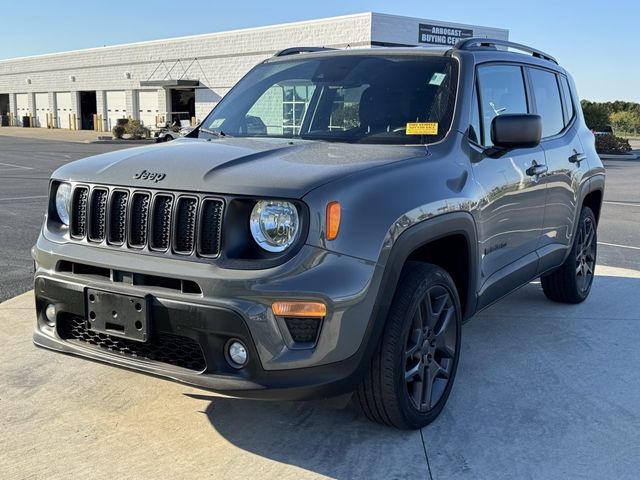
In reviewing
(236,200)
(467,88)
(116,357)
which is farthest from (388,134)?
(116,357)

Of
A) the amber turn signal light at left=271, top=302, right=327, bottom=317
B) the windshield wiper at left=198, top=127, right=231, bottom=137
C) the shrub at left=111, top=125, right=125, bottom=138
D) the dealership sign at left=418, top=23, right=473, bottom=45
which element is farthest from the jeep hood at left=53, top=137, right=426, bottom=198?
the shrub at left=111, top=125, right=125, bottom=138

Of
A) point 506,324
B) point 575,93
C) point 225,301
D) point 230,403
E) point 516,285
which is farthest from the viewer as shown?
point 575,93

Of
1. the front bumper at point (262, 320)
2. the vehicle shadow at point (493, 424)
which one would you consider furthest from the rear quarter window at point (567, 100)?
the front bumper at point (262, 320)

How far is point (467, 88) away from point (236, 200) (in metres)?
1.74

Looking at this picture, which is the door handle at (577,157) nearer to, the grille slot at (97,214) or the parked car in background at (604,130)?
the grille slot at (97,214)

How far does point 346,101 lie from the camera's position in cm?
411

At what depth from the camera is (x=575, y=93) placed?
575 cm

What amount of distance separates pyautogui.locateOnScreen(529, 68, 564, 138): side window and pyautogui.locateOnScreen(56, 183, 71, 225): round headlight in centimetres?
323

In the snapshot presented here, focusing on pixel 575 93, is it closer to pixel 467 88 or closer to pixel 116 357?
pixel 467 88

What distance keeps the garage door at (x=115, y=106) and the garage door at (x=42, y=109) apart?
10.5 meters

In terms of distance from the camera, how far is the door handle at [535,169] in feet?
14.3

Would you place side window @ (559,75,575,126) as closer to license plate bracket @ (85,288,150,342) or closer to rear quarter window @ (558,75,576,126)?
rear quarter window @ (558,75,576,126)

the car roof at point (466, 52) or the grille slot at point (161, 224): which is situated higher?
the car roof at point (466, 52)

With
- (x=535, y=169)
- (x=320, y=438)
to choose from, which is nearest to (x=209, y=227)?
(x=320, y=438)
